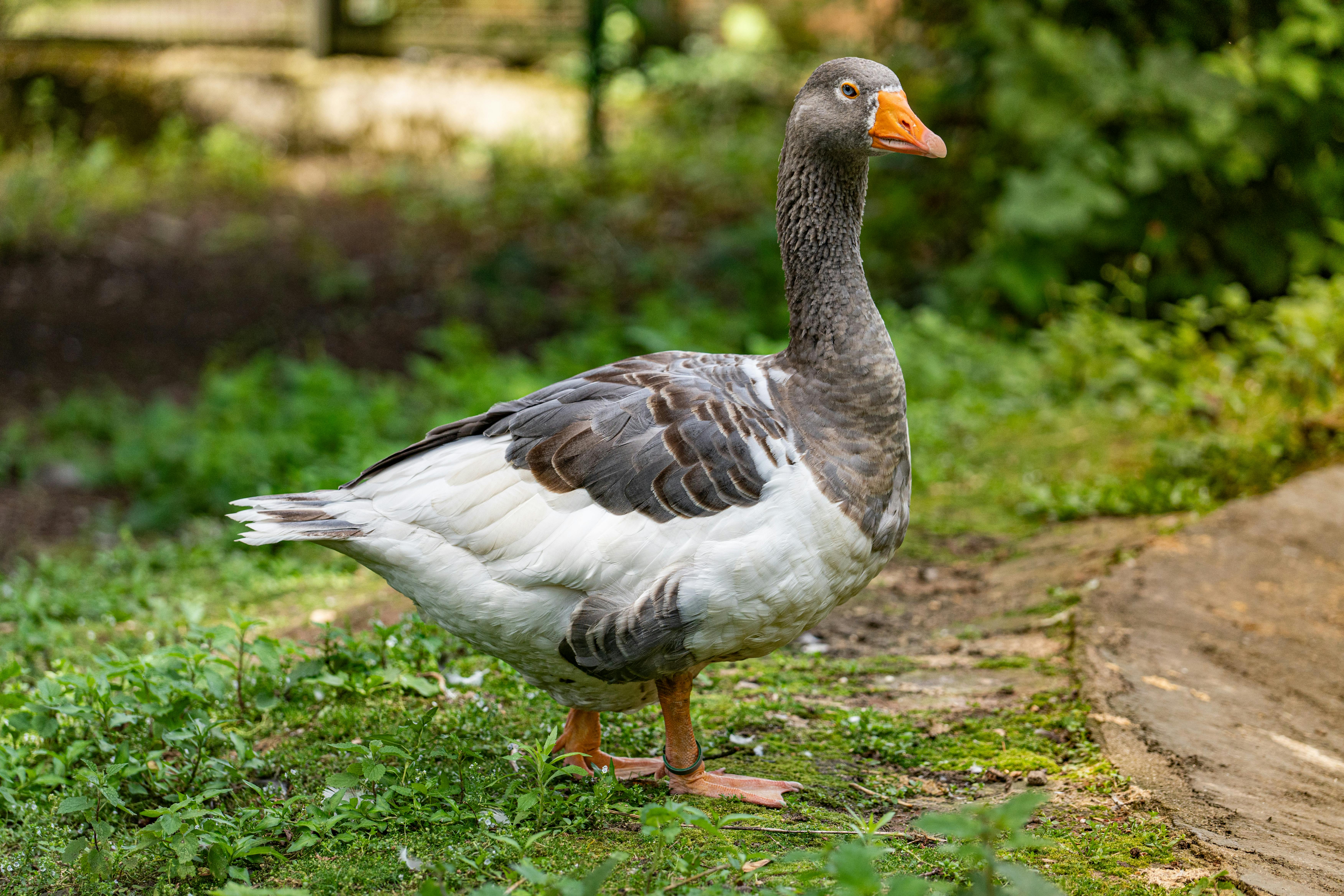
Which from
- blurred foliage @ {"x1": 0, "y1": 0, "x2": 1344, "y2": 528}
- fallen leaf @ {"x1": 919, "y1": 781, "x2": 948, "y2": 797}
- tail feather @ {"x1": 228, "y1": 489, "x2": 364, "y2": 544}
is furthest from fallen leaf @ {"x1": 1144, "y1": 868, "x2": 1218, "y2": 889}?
blurred foliage @ {"x1": 0, "y1": 0, "x2": 1344, "y2": 528}

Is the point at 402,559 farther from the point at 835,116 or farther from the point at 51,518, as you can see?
the point at 51,518

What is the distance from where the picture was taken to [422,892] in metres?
2.21

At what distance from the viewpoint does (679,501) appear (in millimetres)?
3045

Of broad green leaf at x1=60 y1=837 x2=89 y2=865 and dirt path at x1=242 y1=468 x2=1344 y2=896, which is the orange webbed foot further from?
broad green leaf at x1=60 y1=837 x2=89 y2=865

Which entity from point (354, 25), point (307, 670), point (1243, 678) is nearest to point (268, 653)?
point (307, 670)

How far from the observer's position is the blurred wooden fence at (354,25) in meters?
13.9

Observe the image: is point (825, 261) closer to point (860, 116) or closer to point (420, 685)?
point (860, 116)

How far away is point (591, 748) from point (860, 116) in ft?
6.75

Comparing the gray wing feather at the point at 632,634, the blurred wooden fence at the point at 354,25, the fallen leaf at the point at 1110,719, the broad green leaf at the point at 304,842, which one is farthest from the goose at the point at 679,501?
the blurred wooden fence at the point at 354,25

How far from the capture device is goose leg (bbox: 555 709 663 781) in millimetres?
3451

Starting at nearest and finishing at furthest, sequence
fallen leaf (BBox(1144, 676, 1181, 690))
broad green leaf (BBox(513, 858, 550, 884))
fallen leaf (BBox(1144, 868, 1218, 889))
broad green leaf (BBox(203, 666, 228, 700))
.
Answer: broad green leaf (BBox(513, 858, 550, 884)) → fallen leaf (BBox(1144, 868, 1218, 889)) → broad green leaf (BBox(203, 666, 228, 700)) → fallen leaf (BBox(1144, 676, 1181, 690))

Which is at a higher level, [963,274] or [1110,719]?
[963,274]

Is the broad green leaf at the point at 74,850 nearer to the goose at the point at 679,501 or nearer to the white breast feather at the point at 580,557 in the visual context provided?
the goose at the point at 679,501

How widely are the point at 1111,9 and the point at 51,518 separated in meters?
8.00
